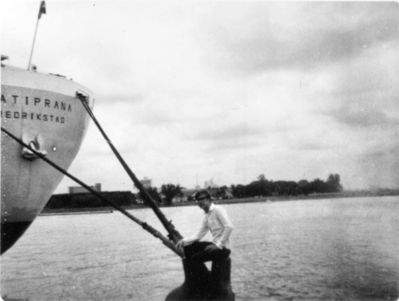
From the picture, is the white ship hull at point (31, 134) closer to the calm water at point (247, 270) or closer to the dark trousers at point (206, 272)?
the calm water at point (247, 270)

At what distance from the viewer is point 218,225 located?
5723 millimetres

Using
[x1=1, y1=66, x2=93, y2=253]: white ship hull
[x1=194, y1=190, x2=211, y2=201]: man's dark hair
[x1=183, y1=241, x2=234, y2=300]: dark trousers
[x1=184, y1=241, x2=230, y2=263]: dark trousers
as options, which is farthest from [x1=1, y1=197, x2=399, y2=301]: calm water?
[x1=194, y1=190, x2=211, y2=201]: man's dark hair

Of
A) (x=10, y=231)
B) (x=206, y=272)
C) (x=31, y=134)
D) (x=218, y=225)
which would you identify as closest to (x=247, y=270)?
(x=10, y=231)

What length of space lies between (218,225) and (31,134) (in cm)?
773

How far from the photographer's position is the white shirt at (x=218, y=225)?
5586 mm

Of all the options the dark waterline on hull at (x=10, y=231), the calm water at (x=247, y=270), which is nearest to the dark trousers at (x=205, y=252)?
the calm water at (x=247, y=270)

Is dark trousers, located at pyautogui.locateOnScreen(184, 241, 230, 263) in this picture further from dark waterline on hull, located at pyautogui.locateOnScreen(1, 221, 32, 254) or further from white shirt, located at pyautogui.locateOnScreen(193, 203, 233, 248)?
dark waterline on hull, located at pyautogui.locateOnScreen(1, 221, 32, 254)

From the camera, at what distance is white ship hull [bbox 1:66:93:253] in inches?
445

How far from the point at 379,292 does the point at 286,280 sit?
311 cm

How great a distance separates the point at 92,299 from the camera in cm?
1224

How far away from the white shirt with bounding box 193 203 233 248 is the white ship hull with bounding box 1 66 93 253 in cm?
737

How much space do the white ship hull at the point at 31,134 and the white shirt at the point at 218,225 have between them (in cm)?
737

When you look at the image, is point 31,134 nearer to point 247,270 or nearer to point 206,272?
point 206,272

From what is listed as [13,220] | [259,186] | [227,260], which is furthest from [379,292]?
[259,186]
